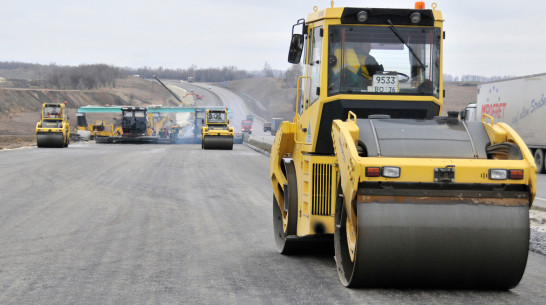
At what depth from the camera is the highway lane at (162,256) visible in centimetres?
666

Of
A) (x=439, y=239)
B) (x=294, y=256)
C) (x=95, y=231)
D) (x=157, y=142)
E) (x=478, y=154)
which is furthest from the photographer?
(x=157, y=142)

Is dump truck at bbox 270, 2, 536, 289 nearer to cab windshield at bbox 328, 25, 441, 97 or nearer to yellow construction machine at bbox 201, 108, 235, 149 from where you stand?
cab windshield at bbox 328, 25, 441, 97

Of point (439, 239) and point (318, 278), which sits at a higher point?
point (439, 239)

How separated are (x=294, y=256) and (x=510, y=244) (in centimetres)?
345

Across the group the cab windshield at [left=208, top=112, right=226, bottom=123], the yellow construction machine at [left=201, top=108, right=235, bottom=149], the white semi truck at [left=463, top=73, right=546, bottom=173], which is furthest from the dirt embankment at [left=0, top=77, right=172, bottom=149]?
the white semi truck at [left=463, top=73, right=546, bottom=173]

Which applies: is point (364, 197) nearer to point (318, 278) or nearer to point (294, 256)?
point (318, 278)

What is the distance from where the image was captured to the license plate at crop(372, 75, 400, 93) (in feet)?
26.1

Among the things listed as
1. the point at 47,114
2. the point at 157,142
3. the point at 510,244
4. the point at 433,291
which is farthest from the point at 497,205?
the point at 157,142

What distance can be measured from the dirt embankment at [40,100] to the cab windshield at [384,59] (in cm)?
4190

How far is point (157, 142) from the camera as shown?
58906 mm

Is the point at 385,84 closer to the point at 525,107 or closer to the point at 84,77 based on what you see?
the point at 525,107

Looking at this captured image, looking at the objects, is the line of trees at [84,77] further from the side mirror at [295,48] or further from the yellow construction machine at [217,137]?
the side mirror at [295,48]

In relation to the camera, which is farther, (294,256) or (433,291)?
(294,256)

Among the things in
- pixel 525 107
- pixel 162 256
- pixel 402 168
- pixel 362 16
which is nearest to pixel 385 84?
pixel 362 16
